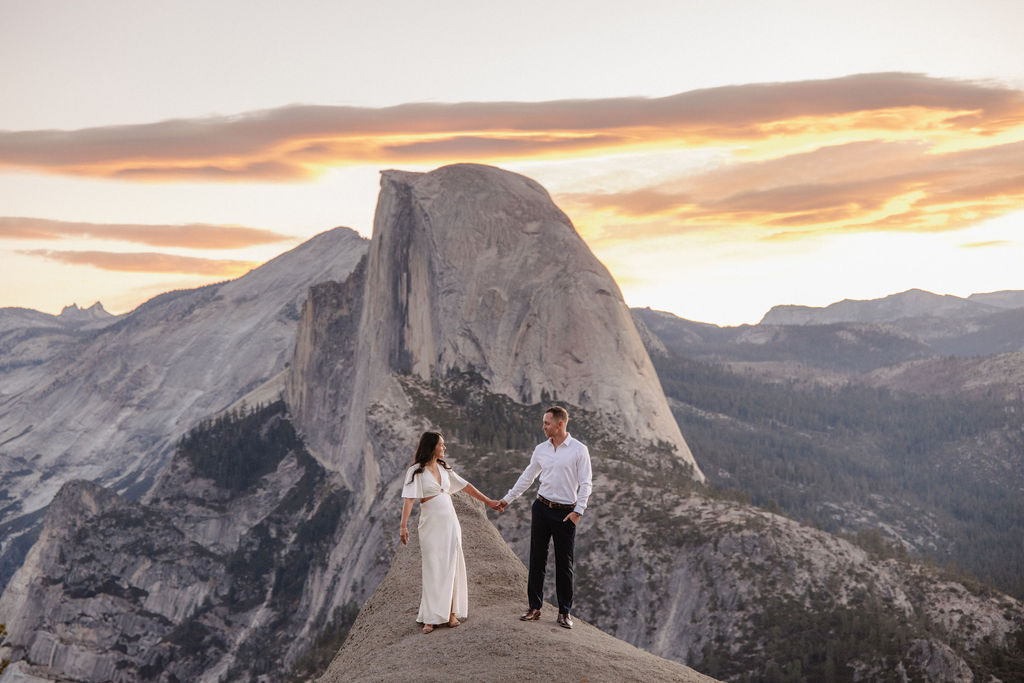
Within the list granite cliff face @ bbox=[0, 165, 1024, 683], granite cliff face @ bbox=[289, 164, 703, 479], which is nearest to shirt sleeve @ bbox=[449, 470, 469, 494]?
granite cliff face @ bbox=[0, 165, 1024, 683]

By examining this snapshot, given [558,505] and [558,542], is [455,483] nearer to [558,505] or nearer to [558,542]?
[558,505]

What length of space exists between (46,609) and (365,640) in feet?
451

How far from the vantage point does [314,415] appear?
6757 inches

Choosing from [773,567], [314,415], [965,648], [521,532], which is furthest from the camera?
[314,415]

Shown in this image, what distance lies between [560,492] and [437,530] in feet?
9.01

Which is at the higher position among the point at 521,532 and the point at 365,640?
the point at 365,640

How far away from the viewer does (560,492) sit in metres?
21.5

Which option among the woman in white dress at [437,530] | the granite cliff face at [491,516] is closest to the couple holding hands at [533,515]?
the woman in white dress at [437,530]

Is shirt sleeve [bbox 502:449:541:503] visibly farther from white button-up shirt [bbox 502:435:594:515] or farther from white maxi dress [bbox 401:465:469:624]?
white maxi dress [bbox 401:465:469:624]

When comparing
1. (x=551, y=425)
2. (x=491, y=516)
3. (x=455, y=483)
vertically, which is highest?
(x=551, y=425)

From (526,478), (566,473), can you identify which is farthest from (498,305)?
(566,473)

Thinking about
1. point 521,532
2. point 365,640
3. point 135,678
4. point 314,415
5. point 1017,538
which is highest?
point 365,640

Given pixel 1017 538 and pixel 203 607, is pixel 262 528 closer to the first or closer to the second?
pixel 203 607

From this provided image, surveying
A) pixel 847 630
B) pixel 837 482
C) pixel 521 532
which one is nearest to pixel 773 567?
pixel 847 630
